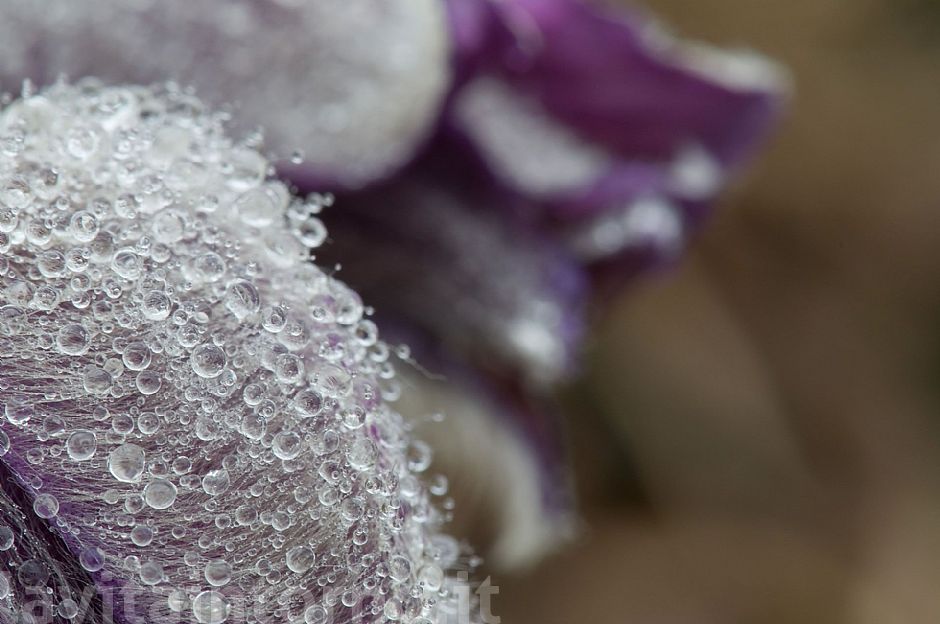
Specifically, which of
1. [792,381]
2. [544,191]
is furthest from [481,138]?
[792,381]

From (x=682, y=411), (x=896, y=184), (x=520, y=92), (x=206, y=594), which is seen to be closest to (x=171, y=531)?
(x=206, y=594)

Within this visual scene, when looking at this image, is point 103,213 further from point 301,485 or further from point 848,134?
point 848,134

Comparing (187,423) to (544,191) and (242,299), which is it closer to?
(242,299)

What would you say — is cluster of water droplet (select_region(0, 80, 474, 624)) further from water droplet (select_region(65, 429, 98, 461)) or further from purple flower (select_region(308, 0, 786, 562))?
purple flower (select_region(308, 0, 786, 562))

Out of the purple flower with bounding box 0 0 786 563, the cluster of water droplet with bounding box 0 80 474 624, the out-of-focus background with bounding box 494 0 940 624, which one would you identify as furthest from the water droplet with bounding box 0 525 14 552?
the out-of-focus background with bounding box 494 0 940 624

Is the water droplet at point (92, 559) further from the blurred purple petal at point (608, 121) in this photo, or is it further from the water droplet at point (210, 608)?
the blurred purple petal at point (608, 121)
